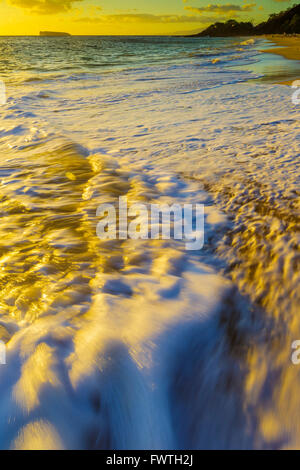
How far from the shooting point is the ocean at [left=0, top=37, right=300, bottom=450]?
1.42m

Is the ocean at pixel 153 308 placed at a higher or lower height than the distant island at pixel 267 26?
lower

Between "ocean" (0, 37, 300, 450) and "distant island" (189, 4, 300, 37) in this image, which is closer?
"ocean" (0, 37, 300, 450)

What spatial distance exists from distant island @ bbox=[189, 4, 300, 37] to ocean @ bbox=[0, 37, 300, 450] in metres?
110

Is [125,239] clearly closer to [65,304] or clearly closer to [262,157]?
[65,304]

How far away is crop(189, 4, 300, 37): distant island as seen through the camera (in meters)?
87.9

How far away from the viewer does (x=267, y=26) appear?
119 metres

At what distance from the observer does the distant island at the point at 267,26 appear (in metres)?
87.9

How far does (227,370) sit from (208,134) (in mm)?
4487

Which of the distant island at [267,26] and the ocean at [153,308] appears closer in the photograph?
the ocean at [153,308]

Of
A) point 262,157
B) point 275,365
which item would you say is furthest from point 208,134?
point 275,365

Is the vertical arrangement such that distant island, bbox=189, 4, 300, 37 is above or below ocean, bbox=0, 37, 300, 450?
above

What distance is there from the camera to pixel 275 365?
62.4 inches

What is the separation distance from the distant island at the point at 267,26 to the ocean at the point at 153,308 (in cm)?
10959

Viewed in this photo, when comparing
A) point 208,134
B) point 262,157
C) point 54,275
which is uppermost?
point 208,134
